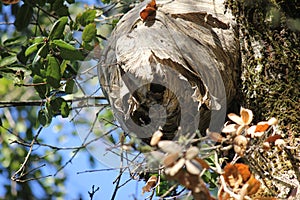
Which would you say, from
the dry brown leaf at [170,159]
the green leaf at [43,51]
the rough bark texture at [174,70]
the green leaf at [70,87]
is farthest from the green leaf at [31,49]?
the dry brown leaf at [170,159]

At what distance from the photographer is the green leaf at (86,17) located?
88.6 inches

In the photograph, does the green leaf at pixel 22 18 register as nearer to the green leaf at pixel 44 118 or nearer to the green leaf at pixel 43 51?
the green leaf at pixel 43 51

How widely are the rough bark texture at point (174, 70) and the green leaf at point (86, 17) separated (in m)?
0.45

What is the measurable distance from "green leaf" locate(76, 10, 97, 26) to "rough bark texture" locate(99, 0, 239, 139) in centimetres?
45

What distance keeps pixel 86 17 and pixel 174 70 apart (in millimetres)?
698

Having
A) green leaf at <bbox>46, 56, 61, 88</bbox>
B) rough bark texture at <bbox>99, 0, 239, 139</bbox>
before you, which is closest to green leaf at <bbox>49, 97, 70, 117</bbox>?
green leaf at <bbox>46, 56, 61, 88</bbox>

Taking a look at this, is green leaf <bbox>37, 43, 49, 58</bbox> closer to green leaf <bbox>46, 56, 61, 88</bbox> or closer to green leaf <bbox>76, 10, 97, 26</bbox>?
green leaf <bbox>46, 56, 61, 88</bbox>

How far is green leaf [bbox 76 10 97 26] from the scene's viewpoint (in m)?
2.25

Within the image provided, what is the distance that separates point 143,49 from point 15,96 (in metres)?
2.06

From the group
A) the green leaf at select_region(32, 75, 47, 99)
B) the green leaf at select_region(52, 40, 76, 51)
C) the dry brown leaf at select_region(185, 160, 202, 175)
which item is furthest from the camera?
the green leaf at select_region(32, 75, 47, 99)

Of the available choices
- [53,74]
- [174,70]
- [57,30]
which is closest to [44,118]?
[53,74]

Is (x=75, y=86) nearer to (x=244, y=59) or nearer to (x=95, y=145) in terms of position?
(x=95, y=145)

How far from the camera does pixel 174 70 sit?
1.66 metres

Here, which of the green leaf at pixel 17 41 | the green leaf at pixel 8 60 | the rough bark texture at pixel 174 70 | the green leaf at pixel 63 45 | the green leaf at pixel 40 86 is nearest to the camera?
the rough bark texture at pixel 174 70
